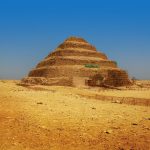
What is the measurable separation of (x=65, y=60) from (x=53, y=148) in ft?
127

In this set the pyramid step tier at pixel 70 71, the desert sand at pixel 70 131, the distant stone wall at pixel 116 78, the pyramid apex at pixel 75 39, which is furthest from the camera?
the pyramid apex at pixel 75 39

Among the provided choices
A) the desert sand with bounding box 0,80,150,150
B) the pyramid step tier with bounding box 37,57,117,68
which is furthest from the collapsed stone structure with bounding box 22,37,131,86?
the desert sand with bounding box 0,80,150,150

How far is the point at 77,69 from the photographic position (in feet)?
138

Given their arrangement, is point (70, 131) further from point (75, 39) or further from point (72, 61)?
point (75, 39)

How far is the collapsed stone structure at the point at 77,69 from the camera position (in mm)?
39406

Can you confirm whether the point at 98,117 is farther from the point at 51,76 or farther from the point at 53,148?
the point at 51,76

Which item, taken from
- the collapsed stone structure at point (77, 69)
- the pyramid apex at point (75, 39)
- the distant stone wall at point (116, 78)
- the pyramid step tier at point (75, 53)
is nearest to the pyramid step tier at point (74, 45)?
the collapsed stone structure at point (77, 69)

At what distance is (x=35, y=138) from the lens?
6.20m

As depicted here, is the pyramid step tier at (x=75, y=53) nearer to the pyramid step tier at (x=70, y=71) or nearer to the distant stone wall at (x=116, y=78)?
the pyramid step tier at (x=70, y=71)

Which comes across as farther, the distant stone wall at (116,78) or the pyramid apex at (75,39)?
the pyramid apex at (75,39)

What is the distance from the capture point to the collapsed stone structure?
3941cm

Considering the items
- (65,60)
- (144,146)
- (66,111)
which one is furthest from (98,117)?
(65,60)

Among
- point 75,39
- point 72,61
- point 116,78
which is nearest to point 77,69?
point 72,61

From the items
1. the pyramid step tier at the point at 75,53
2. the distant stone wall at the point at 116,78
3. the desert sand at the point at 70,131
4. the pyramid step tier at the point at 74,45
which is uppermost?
the pyramid step tier at the point at 74,45
